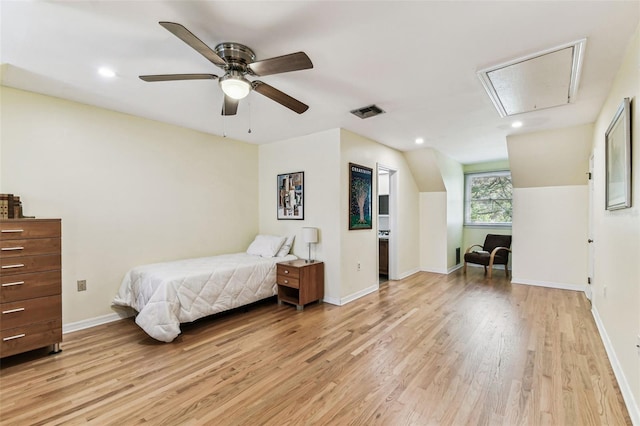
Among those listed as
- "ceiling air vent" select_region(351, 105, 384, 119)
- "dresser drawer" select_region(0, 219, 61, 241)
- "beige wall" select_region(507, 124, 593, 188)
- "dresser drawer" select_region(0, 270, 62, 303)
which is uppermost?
"ceiling air vent" select_region(351, 105, 384, 119)

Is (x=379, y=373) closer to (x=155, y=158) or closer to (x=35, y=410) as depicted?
(x=35, y=410)

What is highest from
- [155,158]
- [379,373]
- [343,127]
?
[343,127]

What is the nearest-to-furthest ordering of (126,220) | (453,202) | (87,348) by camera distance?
(87,348) < (126,220) < (453,202)

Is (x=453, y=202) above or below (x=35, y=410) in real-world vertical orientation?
above

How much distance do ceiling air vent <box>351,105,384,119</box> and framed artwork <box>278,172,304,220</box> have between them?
134 cm

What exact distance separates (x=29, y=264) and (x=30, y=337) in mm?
610

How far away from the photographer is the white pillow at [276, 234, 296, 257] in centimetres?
434

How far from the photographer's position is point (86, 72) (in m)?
2.44

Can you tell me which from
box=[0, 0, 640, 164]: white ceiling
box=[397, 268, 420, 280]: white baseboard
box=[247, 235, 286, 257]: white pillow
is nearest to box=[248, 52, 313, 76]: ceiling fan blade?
box=[0, 0, 640, 164]: white ceiling

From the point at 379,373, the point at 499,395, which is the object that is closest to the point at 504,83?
the point at 499,395

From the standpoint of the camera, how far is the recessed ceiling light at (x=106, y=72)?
7.80ft

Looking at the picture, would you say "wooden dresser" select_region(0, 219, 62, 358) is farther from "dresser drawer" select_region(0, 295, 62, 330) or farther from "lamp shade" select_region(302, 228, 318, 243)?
"lamp shade" select_region(302, 228, 318, 243)

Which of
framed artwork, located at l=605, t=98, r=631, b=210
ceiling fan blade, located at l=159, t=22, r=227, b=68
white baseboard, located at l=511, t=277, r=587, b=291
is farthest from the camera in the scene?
white baseboard, located at l=511, t=277, r=587, b=291

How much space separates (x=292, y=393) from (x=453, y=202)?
537 centimetres
